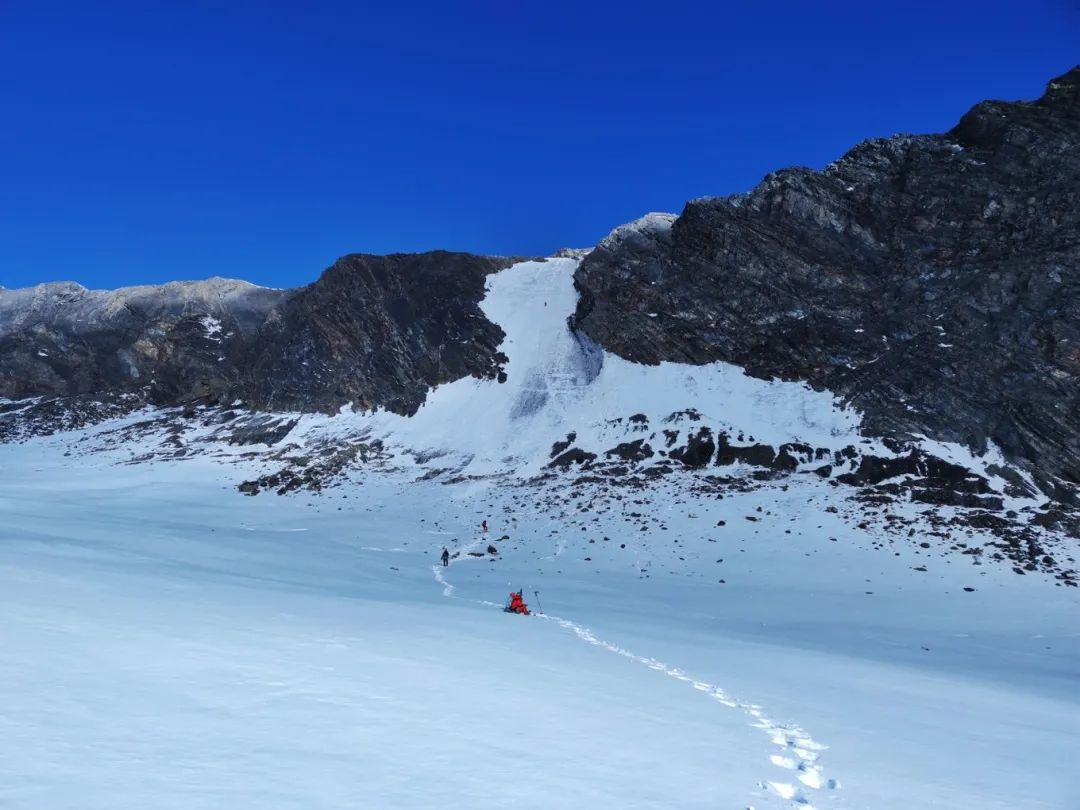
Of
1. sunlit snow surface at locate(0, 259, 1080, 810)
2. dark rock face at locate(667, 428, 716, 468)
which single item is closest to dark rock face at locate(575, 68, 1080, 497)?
dark rock face at locate(667, 428, 716, 468)

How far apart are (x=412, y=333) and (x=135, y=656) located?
5813 centimetres

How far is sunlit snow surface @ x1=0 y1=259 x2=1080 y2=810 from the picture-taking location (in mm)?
6211

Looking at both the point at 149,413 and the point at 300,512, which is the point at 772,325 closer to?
the point at 300,512

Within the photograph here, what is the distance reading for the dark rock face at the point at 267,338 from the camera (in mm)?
63750

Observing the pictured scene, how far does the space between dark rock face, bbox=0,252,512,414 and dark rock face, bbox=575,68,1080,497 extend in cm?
1363

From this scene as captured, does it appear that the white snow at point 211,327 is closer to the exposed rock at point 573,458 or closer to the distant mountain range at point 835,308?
the distant mountain range at point 835,308

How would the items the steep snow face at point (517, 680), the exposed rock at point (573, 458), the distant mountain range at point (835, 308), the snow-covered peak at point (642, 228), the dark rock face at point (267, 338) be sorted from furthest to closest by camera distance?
the dark rock face at point (267, 338), the snow-covered peak at point (642, 228), the exposed rock at point (573, 458), the distant mountain range at point (835, 308), the steep snow face at point (517, 680)

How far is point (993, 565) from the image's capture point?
92.8 ft

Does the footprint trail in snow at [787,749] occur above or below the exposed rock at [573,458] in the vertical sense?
below

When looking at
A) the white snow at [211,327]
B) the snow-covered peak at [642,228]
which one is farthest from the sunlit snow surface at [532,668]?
the white snow at [211,327]

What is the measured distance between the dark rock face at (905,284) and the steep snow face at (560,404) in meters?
1.75

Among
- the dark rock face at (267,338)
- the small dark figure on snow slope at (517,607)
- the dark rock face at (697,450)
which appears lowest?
the small dark figure on snow slope at (517,607)

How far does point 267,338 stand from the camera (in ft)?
261

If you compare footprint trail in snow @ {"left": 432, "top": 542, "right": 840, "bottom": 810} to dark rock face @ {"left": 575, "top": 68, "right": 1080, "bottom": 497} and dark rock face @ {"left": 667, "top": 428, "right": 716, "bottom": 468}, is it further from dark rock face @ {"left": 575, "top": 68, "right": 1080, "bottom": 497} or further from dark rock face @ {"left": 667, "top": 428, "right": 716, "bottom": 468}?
dark rock face @ {"left": 575, "top": 68, "right": 1080, "bottom": 497}
